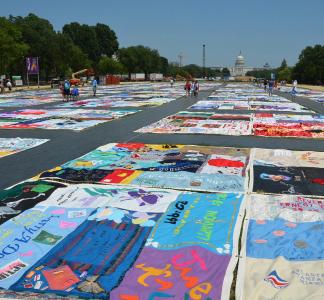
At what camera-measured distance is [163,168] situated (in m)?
9.57

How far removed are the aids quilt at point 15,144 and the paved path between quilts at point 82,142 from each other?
0.99ft

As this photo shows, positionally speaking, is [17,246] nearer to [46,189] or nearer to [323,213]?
[46,189]

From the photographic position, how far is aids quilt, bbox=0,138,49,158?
11836 mm

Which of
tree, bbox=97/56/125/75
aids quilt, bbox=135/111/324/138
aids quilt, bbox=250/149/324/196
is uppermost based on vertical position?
tree, bbox=97/56/125/75

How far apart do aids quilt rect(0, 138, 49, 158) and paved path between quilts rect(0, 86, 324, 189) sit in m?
0.30

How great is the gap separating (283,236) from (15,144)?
30.9 ft

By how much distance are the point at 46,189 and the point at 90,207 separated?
1.38 metres

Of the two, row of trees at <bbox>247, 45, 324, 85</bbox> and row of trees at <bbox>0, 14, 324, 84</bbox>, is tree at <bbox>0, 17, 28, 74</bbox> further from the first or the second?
row of trees at <bbox>247, 45, 324, 85</bbox>

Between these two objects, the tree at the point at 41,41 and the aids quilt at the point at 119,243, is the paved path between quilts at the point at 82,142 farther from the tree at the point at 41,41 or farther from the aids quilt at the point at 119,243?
the tree at the point at 41,41

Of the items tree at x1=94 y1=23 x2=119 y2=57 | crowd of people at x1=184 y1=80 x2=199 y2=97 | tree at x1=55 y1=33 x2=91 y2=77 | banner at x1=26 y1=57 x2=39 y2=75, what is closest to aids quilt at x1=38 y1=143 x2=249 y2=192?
crowd of people at x1=184 y1=80 x2=199 y2=97

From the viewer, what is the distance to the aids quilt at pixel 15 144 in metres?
11.8

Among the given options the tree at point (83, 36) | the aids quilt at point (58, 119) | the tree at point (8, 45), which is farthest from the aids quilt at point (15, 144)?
the tree at point (83, 36)

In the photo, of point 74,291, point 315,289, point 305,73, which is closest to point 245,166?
point 315,289

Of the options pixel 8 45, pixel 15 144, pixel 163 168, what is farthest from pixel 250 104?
pixel 8 45
